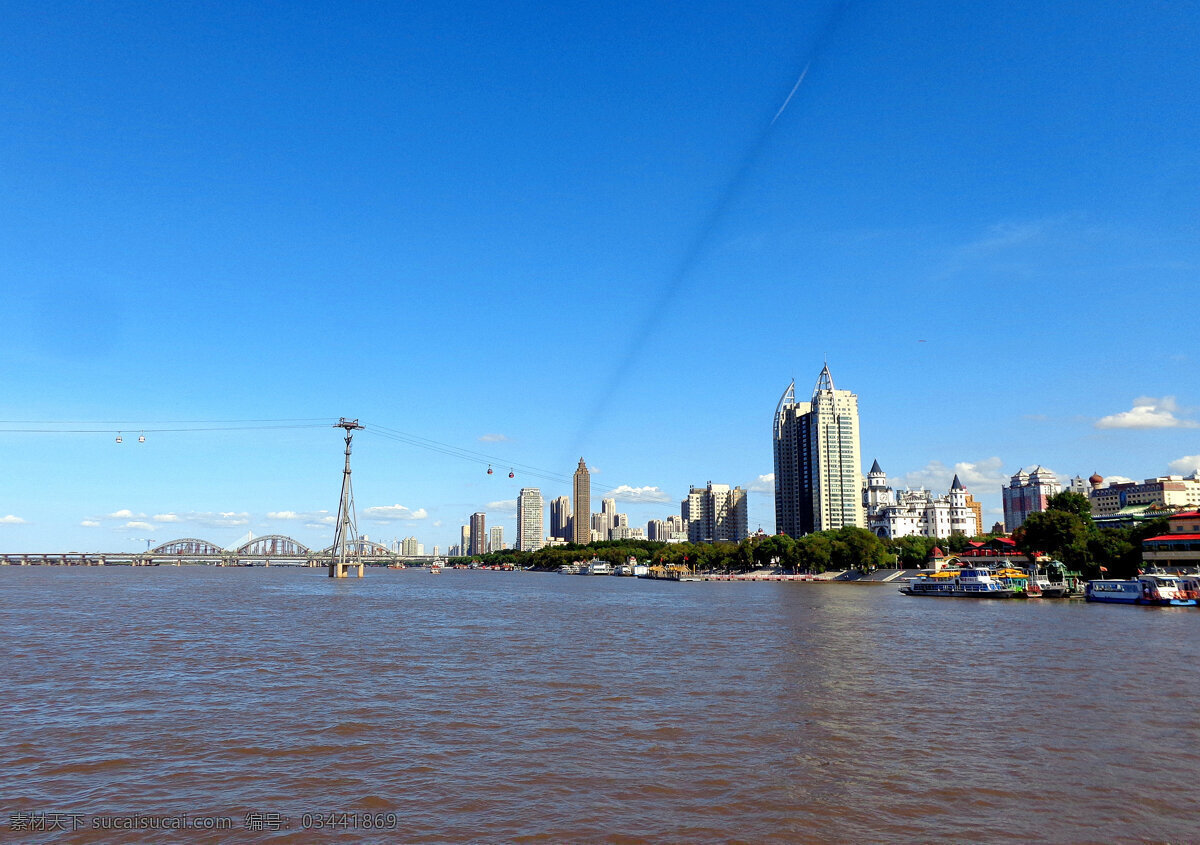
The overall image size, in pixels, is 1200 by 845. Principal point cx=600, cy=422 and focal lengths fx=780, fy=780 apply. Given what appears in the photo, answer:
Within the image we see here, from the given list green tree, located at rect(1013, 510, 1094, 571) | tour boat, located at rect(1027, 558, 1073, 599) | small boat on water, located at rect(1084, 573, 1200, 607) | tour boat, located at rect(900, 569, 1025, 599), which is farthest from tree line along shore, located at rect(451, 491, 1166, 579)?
small boat on water, located at rect(1084, 573, 1200, 607)

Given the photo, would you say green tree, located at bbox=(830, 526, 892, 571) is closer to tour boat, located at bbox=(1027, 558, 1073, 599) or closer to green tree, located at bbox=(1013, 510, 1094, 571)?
green tree, located at bbox=(1013, 510, 1094, 571)

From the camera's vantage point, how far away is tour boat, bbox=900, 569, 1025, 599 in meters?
85.5

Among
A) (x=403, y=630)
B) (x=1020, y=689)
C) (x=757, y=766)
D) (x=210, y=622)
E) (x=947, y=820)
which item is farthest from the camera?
(x=210, y=622)

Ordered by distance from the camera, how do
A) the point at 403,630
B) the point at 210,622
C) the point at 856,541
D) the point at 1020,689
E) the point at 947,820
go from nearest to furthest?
the point at 947,820, the point at 1020,689, the point at 403,630, the point at 210,622, the point at 856,541

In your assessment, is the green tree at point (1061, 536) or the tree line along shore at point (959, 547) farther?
the green tree at point (1061, 536)

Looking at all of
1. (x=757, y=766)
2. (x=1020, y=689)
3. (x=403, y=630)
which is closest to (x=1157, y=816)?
(x=757, y=766)

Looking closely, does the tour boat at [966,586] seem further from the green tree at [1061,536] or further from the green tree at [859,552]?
the green tree at [859,552]

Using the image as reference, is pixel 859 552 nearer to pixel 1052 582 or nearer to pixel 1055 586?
pixel 1052 582

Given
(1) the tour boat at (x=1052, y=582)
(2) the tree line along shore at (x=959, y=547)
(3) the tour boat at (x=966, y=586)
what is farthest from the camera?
(2) the tree line along shore at (x=959, y=547)

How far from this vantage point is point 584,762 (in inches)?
682

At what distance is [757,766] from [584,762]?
381 centimetres

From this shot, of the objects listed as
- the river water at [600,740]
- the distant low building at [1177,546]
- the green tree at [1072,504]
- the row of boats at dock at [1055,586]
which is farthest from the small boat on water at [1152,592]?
the river water at [600,740]

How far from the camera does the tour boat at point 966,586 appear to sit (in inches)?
3366

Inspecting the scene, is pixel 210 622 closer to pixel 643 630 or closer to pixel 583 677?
pixel 643 630
